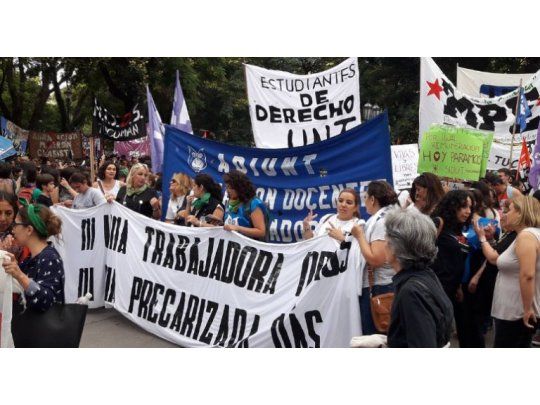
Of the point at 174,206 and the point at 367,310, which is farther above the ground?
the point at 174,206

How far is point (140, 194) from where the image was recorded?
319 inches

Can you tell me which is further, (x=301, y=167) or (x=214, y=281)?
(x=301, y=167)

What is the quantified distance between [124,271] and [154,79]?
20.1 meters

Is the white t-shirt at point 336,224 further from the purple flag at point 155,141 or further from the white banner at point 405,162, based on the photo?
the white banner at point 405,162

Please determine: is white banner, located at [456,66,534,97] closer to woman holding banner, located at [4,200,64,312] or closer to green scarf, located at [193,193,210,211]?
green scarf, located at [193,193,210,211]

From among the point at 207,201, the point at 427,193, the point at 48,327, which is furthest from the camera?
the point at 207,201

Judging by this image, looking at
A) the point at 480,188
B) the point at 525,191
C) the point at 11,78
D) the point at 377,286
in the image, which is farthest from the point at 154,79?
the point at 377,286

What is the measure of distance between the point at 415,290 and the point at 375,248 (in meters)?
1.72

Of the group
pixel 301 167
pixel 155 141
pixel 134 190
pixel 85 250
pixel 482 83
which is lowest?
pixel 85 250

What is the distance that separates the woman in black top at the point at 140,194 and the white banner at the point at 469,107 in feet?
10.8

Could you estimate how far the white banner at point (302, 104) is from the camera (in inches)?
298

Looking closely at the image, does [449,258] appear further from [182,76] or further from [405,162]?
[182,76]

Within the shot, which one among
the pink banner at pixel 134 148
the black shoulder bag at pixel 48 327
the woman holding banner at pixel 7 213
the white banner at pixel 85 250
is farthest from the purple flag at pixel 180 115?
the pink banner at pixel 134 148

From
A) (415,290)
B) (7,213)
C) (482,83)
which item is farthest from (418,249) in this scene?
(482,83)
